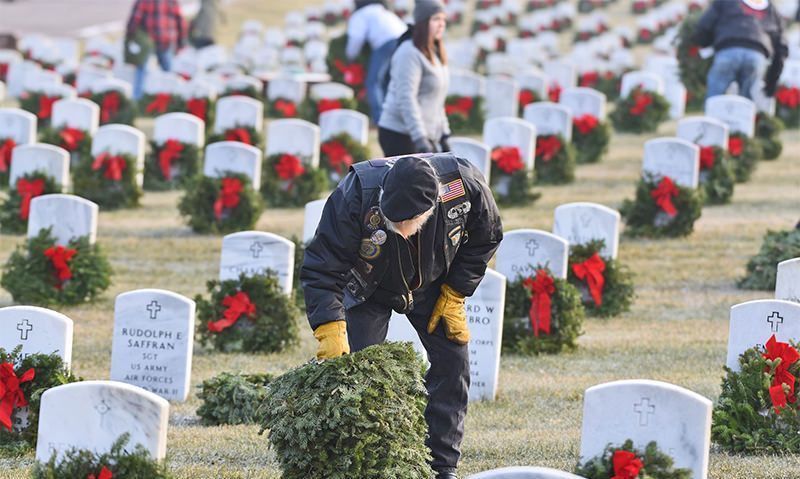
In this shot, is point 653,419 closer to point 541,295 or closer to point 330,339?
point 330,339

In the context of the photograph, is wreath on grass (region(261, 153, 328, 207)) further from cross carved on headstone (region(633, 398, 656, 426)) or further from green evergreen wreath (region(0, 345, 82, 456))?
cross carved on headstone (region(633, 398, 656, 426))

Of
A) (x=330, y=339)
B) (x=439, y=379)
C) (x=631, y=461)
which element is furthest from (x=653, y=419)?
(x=330, y=339)

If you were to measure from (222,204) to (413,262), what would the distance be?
21.7 ft

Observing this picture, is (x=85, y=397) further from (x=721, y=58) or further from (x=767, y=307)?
(x=721, y=58)

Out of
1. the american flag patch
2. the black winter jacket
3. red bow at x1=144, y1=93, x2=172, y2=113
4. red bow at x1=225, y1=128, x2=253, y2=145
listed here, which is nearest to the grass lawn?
red bow at x1=225, y1=128, x2=253, y2=145

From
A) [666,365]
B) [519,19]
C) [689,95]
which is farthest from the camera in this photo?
[519,19]

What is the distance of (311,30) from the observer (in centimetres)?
2823

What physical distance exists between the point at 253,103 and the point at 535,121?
295 cm

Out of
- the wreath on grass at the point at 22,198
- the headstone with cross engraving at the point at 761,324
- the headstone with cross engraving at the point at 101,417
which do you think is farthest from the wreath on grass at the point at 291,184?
the headstone with cross engraving at the point at 101,417

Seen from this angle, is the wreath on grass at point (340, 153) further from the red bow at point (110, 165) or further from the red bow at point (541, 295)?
the red bow at point (541, 295)

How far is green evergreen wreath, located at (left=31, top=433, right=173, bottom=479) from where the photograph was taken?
206 inches

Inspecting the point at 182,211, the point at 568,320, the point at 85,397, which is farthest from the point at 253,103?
the point at 85,397

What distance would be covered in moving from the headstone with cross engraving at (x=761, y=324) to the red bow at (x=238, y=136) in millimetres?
8252

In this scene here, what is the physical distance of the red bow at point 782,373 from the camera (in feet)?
20.7
